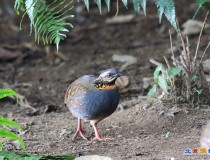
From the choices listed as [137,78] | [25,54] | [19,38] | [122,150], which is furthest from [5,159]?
[19,38]

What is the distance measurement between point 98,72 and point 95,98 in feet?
9.84

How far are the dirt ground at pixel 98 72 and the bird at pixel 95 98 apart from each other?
0.80 feet

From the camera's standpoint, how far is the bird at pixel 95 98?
5.39 m

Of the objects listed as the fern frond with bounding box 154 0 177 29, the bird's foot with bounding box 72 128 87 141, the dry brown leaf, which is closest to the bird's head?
the bird's foot with bounding box 72 128 87 141

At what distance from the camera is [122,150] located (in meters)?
4.86

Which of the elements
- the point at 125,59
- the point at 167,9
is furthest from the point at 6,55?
the point at 167,9

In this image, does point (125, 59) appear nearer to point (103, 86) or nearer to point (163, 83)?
point (163, 83)

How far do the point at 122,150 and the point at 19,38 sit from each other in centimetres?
588

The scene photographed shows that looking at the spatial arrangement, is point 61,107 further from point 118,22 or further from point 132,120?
point 118,22

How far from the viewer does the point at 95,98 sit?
5.41 m

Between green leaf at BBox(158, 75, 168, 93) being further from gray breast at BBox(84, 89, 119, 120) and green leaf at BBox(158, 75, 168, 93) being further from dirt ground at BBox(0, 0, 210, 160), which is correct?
gray breast at BBox(84, 89, 119, 120)

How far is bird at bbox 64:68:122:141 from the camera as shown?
17.7ft

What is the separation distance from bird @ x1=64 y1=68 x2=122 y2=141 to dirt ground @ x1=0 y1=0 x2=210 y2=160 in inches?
9.6

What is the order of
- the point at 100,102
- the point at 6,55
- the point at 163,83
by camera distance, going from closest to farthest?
1. the point at 100,102
2. the point at 163,83
3. the point at 6,55
